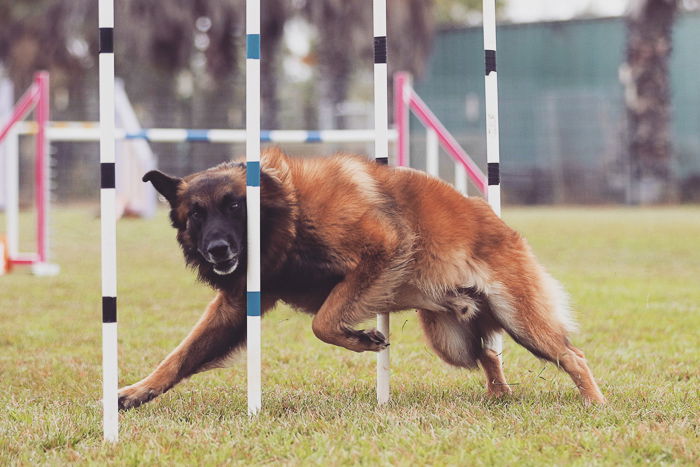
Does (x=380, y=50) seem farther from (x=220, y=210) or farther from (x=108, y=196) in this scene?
(x=108, y=196)

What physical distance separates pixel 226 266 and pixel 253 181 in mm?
404

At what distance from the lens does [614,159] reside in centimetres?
2081

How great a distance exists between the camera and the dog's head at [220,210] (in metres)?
3.54

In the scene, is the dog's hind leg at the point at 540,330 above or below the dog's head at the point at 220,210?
below

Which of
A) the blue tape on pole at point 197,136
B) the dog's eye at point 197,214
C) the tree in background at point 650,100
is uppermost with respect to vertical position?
the tree in background at point 650,100

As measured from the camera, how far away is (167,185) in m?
3.73

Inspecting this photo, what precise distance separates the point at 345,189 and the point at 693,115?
20020 mm

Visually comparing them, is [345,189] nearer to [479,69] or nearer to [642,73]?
[642,73]

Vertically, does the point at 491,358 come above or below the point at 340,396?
above

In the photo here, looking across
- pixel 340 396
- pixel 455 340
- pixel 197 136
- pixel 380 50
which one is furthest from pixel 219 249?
pixel 197 136

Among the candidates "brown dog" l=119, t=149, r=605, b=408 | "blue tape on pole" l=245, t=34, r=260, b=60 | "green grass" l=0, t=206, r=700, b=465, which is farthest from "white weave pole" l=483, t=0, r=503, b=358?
"blue tape on pole" l=245, t=34, r=260, b=60

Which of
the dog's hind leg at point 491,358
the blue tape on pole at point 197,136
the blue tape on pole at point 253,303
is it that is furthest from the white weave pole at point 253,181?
the blue tape on pole at point 197,136

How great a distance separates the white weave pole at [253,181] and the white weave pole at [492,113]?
110cm

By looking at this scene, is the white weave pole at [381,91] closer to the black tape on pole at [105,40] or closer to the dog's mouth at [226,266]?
the dog's mouth at [226,266]
